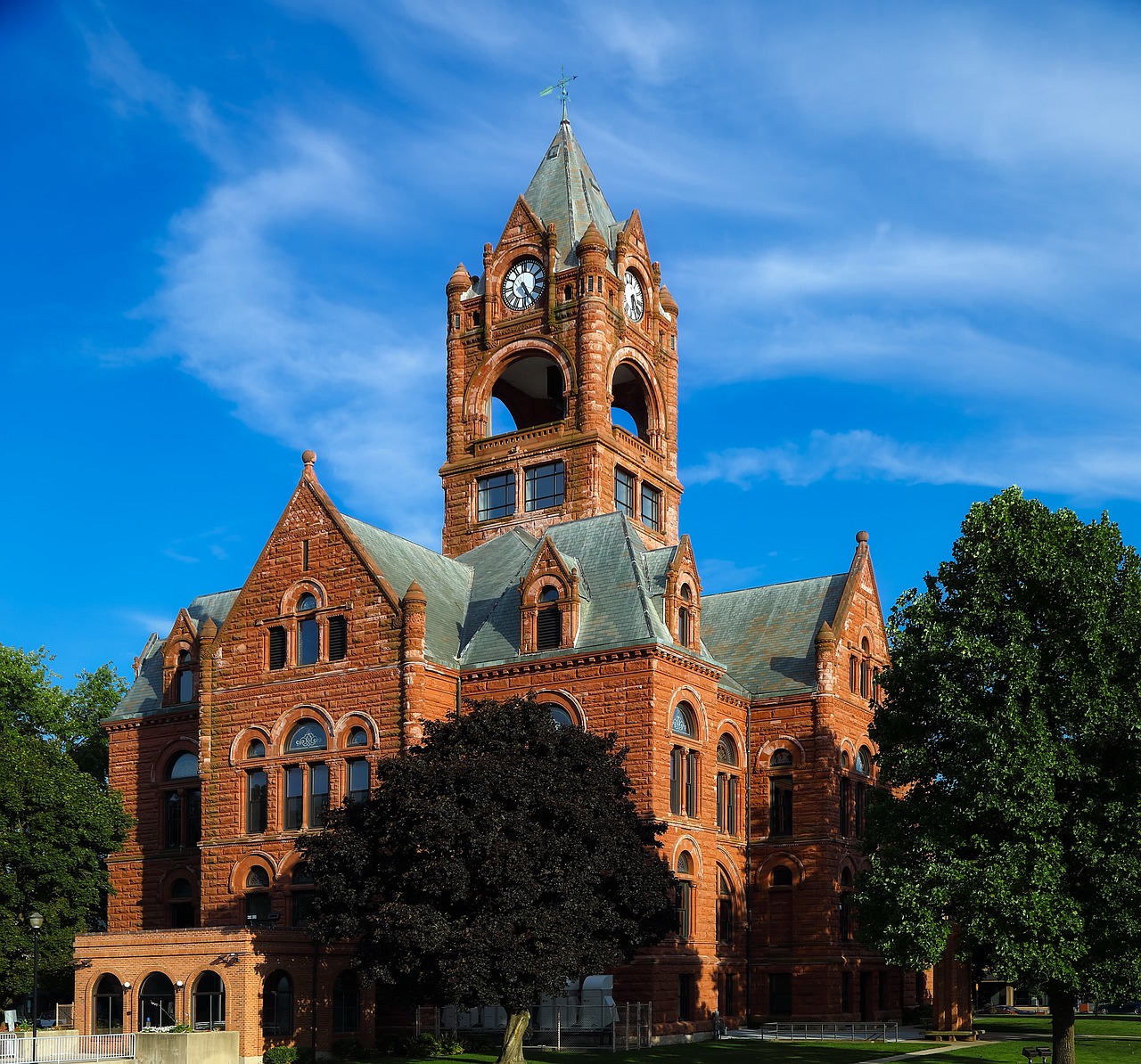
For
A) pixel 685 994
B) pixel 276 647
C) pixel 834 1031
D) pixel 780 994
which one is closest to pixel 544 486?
pixel 276 647

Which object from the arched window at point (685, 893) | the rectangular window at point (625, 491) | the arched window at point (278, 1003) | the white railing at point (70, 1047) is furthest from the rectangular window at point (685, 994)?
the rectangular window at point (625, 491)

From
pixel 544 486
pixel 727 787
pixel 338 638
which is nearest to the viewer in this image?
pixel 338 638

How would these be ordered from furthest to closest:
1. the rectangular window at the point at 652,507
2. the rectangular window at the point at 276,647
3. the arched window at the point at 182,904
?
the rectangular window at the point at 652,507
the arched window at the point at 182,904
the rectangular window at the point at 276,647

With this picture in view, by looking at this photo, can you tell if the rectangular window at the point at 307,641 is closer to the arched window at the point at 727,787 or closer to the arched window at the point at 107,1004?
the arched window at the point at 107,1004

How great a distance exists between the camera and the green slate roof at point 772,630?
6094 cm

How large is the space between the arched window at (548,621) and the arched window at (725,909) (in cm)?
1139

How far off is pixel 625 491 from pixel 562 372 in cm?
630

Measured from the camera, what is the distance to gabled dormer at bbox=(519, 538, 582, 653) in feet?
178

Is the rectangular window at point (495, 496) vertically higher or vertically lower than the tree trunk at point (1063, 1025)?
higher

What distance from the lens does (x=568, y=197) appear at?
71.9 metres

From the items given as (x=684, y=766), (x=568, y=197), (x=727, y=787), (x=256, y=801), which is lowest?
(x=256, y=801)

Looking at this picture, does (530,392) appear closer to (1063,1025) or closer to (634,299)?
(634,299)

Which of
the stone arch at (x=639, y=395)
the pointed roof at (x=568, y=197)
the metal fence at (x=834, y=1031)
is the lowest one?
the metal fence at (x=834, y=1031)

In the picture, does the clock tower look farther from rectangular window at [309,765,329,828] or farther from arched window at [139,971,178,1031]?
arched window at [139,971,178,1031]
